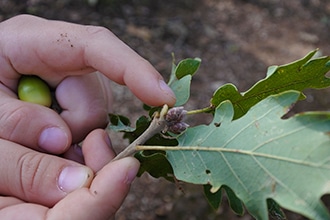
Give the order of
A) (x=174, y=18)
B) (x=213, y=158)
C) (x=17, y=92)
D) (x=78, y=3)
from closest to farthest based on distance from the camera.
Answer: (x=213, y=158) < (x=17, y=92) < (x=78, y=3) < (x=174, y=18)

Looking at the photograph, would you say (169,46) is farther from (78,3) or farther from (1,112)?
(1,112)

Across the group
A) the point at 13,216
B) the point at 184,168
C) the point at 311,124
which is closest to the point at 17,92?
the point at 13,216

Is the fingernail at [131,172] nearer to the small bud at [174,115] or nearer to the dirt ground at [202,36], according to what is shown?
the small bud at [174,115]

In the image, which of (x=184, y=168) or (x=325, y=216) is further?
(x=184, y=168)

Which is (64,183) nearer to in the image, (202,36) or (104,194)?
(104,194)

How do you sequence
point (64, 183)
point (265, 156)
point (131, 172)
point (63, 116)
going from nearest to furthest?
point (265, 156) < point (131, 172) < point (64, 183) < point (63, 116)

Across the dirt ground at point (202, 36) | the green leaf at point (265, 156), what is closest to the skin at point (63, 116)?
the green leaf at point (265, 156)

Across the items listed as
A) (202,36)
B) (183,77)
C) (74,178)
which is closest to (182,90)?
(183,77)
